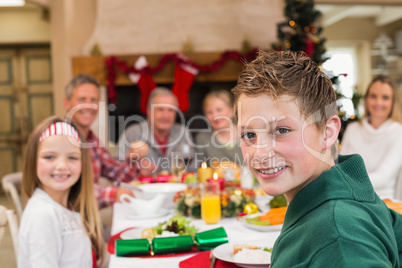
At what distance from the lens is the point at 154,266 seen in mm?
1226

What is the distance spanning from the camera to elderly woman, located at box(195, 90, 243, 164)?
10.7 feet

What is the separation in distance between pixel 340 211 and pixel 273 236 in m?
0.79

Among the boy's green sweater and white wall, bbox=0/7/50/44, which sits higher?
white wall, bbox=0/7/50/44

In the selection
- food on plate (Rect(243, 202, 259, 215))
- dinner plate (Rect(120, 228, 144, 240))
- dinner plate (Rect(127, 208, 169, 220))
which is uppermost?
food on plate (Rect(243, 202, 259, 215))

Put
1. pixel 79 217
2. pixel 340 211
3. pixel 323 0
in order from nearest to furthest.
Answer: pixel 340 211, pixel 79 217, pixel 323 0

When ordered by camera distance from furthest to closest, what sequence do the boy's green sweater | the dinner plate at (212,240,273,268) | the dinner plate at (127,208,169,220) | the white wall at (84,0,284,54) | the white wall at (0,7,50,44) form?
the white wall at (0,7,50,44)
the white wall at (84,0,284,54)
the dinner plate at (127,208,169,220)
the dinner plate at (212,240,273,268)
the boy's green sweater

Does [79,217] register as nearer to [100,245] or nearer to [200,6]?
[100,245]

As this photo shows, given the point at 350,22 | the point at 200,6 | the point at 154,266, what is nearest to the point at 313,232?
the point at 154,266

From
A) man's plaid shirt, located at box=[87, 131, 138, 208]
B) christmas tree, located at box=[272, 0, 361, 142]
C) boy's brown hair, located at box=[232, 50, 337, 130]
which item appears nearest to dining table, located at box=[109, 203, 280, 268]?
boy's brown hair, located at box=[232, 50, 337, 130]

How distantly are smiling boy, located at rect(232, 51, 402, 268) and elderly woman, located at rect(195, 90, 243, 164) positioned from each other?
2.39 meters

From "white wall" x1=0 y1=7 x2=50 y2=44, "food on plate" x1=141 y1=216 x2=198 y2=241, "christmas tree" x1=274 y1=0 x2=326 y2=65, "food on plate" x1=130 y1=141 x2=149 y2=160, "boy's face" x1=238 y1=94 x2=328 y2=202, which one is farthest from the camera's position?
"white wall" x1=0 y1=7 x2=50 y2=44

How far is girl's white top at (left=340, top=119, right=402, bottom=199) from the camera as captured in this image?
8.88 feet

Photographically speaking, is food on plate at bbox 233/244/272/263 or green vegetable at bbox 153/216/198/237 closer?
food on plate at bbox 233/244/272/263

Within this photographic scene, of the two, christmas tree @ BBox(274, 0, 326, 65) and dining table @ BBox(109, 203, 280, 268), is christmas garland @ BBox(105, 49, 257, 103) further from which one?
dining table @ BBox(109, 203, 280, 268)
